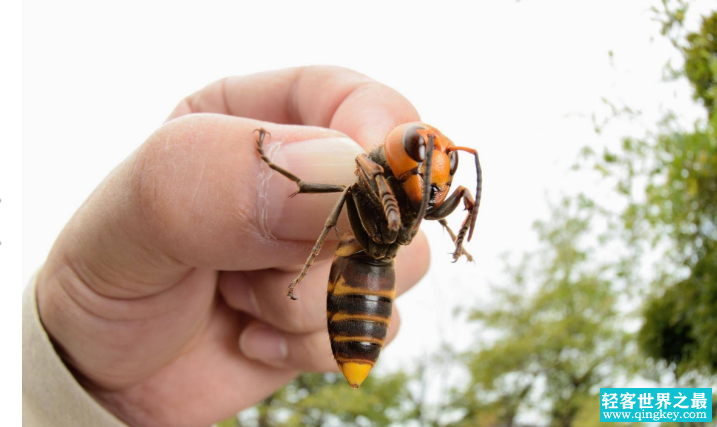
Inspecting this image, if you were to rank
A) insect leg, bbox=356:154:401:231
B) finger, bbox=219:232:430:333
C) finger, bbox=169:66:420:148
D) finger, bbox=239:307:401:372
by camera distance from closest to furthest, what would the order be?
insect leg, bbox=356:154:401:231, finger, bbox=169:66:420:148, finger, bbox=219:232:430:333, finger, bbox=239:307:401:372

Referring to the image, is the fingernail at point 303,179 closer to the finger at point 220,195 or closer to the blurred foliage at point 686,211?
the finger at point 220,195

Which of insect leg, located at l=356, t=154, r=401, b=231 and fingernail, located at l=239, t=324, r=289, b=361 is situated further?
fingernail, located at l=239, t=324, r=289, b=361

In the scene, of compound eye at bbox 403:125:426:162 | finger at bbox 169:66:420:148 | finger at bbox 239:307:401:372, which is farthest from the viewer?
finger at bbox 239:307:401:372

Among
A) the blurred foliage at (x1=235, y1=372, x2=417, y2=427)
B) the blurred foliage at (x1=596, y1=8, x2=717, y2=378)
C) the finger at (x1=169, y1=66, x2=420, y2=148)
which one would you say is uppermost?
the finger at (x1=169, y1=66, x2=420, y2=148)

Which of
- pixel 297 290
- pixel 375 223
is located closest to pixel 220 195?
pixel 375 223

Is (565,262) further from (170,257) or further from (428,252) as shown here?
(170,257)

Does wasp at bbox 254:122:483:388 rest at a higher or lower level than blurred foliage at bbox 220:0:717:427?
higher

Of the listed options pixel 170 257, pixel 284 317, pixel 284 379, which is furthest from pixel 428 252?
pixel 170 257

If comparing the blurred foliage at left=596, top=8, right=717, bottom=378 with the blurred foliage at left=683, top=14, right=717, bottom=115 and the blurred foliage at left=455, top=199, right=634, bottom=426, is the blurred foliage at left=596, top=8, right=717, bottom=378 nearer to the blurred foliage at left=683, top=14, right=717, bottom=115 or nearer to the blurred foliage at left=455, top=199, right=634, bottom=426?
the blurred foliage at left=683, top=14, right=717, bottom=115

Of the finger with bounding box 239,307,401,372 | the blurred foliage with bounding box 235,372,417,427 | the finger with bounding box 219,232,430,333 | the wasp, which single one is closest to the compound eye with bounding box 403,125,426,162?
the wasp
